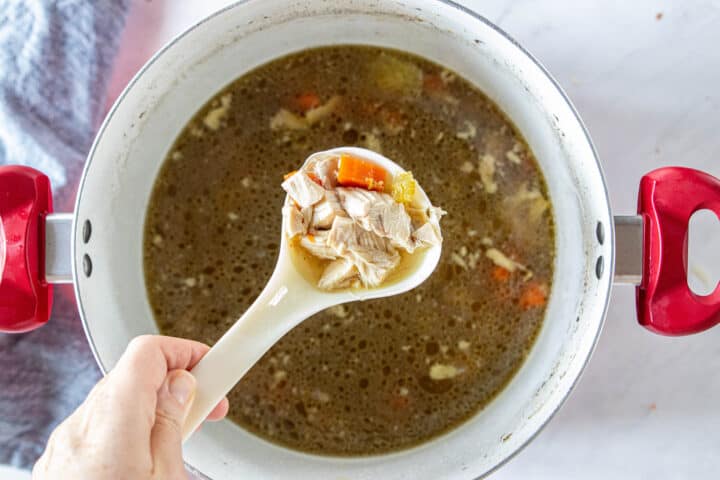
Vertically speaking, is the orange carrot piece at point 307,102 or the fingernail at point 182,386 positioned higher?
the orange carrot piece at point 307,102

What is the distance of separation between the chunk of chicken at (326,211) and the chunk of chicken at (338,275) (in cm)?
5

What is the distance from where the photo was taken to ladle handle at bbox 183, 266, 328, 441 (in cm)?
72

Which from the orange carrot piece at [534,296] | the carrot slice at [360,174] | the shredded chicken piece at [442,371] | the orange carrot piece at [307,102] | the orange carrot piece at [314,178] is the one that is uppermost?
the carrot slice at [360,174]

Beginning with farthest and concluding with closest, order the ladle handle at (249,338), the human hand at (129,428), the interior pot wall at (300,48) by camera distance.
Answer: the interior pot wall at (300,48)
the ladle handle at (249,338)
the human hand at (129,428)

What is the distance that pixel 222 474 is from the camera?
3.09ft

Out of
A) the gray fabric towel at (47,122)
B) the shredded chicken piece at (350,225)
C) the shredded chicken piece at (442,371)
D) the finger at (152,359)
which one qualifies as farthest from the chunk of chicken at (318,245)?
the gray fabric towel at (47,122)

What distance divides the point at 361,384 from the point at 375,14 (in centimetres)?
50

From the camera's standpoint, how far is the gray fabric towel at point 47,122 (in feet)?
3.22

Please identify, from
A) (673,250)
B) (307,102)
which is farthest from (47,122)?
(673,250)

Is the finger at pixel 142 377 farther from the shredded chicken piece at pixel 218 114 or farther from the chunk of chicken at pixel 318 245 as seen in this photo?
the shredded chicken piece at pixel 218 114

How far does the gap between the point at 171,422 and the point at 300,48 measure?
578 millimetres

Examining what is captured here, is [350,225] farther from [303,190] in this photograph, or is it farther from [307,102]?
[307,102]

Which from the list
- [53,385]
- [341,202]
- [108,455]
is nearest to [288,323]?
[341,202]

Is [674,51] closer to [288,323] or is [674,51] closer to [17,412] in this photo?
[288,323]
